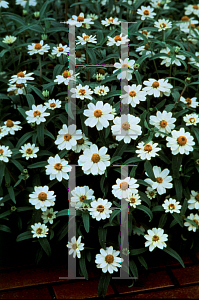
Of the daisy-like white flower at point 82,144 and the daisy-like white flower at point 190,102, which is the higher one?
the daisy-like white flower at point 190,102

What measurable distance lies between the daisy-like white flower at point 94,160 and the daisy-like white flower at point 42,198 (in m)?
0.17

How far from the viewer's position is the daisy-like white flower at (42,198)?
4.56 ft

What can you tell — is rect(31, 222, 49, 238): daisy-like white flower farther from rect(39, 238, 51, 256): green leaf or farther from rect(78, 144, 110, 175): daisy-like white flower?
rect(78, 144, 110, 175): daisy-like white flower

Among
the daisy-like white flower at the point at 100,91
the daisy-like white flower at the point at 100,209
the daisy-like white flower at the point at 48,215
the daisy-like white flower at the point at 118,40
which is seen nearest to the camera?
the daisy-like white flower at the point at 100,209

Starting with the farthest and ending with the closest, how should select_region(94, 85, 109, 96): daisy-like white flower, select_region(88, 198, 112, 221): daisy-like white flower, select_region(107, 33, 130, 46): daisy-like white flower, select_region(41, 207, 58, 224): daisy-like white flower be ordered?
select_region(107, 33, 130, 46): daisy-like white flower → select_region(94, 85, 109, 96): daisy-like white flower → select_region(41, 207, 58, 224): daisy-like white flower → select_region(88, 198, 112, 221): daisy-like white flower

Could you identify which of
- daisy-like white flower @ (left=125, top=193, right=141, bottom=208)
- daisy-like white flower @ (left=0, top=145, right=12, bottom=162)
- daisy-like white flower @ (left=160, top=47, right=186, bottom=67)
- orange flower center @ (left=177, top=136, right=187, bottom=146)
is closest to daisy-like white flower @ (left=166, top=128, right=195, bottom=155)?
orange flower center @ (left=177, top=136, right=187, bottom=146)

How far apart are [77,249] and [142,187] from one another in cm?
40

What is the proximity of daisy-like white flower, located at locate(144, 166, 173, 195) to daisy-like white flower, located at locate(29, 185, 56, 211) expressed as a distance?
0.39 m

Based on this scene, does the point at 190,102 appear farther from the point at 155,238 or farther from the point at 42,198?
the point at 42,198

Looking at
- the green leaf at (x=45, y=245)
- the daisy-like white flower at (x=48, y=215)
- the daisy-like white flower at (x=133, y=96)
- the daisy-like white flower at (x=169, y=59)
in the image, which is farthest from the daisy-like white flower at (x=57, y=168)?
the daisy-like white flower at (x=169, y=59)

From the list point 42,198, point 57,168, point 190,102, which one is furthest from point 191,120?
point 42,198

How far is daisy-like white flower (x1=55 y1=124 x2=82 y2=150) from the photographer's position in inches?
57.1

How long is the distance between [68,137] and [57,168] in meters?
0.14

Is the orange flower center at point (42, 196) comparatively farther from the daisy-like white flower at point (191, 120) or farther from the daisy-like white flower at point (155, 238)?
the daisy-like white flower at point (191, 120)
